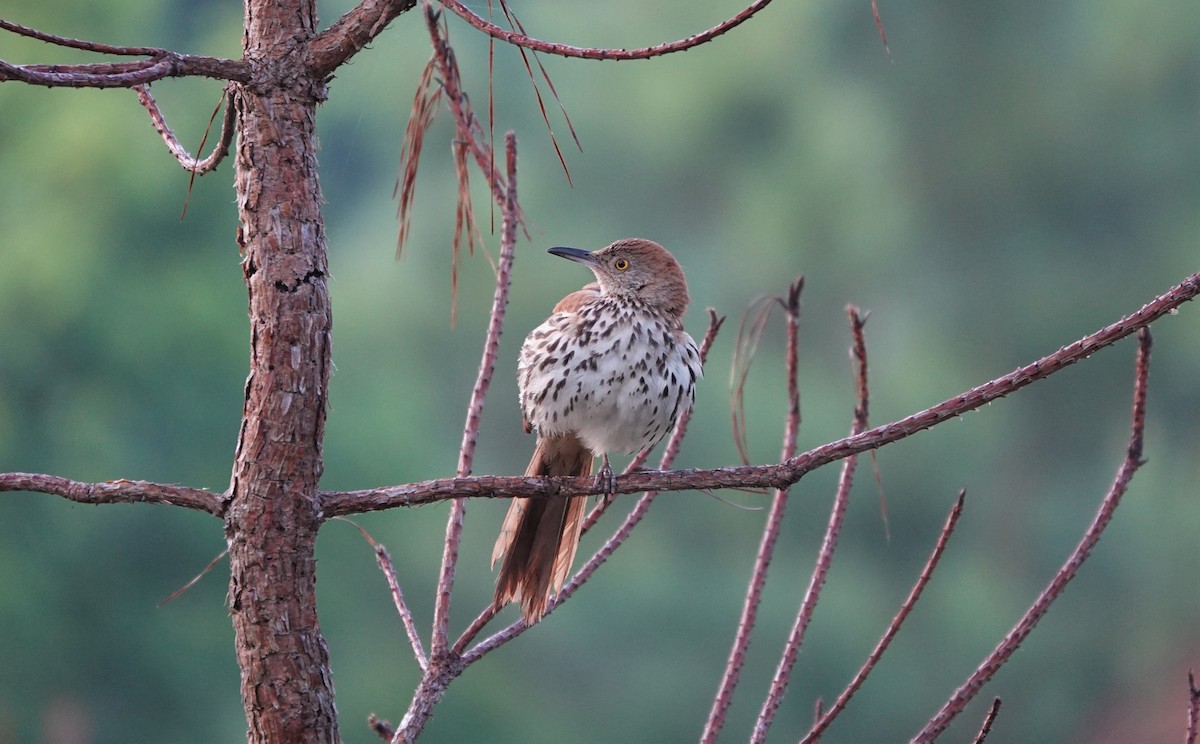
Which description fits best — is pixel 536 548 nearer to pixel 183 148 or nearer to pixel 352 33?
pixel 183 148

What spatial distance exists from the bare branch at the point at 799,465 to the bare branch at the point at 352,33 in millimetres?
477

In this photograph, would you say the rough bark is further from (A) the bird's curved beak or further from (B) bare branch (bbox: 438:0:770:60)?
(A) the bird's curved beak

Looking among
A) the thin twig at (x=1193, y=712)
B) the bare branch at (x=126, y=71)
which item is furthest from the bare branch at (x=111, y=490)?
the thin twig at (x=1193, y=712)

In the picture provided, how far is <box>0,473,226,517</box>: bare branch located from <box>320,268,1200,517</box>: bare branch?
145mm

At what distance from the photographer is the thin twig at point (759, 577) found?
5.23 ft

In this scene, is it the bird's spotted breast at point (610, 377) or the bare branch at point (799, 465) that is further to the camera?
the bird's spotted breast at point (610, 377)

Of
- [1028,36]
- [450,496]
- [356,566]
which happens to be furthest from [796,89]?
[450,496]

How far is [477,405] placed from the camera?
1.67 metres

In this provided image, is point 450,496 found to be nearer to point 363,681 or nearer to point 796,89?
point 363,681

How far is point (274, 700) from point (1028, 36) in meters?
10.2

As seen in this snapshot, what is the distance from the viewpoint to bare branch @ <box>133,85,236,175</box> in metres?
1.44

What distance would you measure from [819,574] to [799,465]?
19 centimetres

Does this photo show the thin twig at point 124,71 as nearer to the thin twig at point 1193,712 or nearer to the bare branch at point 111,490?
the bare branch at point 111,490

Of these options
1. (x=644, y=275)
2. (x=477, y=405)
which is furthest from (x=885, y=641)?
(x=644, y=275)
